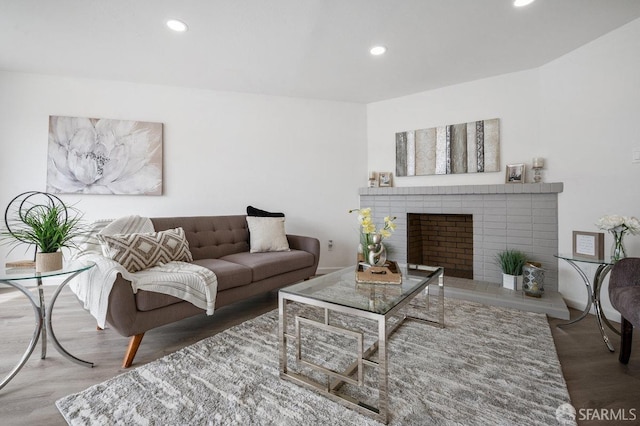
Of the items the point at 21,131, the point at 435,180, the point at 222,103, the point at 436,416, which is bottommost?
the point at 436,416

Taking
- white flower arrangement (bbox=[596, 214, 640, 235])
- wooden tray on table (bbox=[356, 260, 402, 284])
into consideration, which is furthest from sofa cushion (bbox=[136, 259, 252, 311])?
white flower arrangement (bbox=[596, 214, 640, 235])

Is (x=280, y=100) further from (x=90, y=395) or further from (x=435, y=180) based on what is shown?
(x=90, y=395)

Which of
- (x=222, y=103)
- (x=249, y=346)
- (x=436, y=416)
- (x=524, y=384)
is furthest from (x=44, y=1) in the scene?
(x=524, y=384)

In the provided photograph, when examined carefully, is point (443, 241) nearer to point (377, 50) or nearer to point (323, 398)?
point (377, 50)

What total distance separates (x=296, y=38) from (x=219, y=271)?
205 centimetres

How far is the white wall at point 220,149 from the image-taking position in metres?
3.22

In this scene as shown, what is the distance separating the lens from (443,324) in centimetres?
221

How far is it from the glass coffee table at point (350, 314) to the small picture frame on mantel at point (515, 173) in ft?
6.14

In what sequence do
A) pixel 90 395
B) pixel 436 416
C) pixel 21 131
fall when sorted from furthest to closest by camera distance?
pixel 21 131 → pixel 90 395 → pixel 436 416

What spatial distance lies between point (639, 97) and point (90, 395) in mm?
4196

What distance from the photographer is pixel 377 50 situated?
8.96ft

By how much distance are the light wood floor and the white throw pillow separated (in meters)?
0.65

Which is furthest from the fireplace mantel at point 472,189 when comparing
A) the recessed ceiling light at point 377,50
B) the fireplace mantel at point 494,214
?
the recessed ceiling light at point 377,50

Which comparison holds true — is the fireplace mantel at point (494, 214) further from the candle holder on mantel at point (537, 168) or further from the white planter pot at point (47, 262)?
the white planter pot at point (47, 262)
